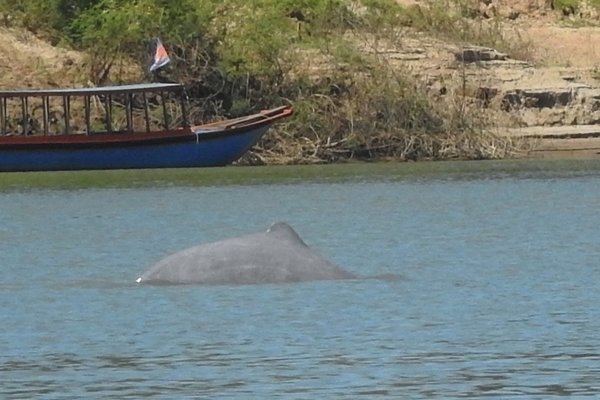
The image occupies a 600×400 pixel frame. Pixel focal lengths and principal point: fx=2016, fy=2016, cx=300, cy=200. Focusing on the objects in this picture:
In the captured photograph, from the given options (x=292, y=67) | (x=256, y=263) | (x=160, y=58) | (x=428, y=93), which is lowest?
(x=428, y=93)

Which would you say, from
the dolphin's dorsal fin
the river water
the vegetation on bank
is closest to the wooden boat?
the vegetation on bank

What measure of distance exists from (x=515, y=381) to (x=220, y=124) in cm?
3502

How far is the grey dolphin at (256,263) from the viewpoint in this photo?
19125 mm

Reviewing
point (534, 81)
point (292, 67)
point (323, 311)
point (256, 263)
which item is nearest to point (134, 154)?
point (292, 67)

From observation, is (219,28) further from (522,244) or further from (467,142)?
(522,244)

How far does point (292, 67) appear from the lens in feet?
171

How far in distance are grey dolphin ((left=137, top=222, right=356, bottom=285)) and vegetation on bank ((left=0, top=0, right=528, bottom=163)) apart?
29.3 m

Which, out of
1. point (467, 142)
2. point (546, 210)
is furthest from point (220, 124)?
point (546, 210)

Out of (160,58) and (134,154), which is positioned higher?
(160,58)

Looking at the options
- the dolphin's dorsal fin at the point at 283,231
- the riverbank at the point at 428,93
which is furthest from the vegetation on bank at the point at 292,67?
the dolphin's dorsal fin at the point at 283,231

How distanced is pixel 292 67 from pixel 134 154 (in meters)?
6.37

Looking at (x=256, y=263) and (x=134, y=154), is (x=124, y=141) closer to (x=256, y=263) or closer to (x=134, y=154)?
(x=134, y=154)

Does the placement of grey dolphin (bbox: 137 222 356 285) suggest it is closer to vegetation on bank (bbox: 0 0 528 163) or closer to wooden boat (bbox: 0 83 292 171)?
wooden boat (bbox: 0 83 292 171)

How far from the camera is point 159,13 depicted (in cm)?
5084
